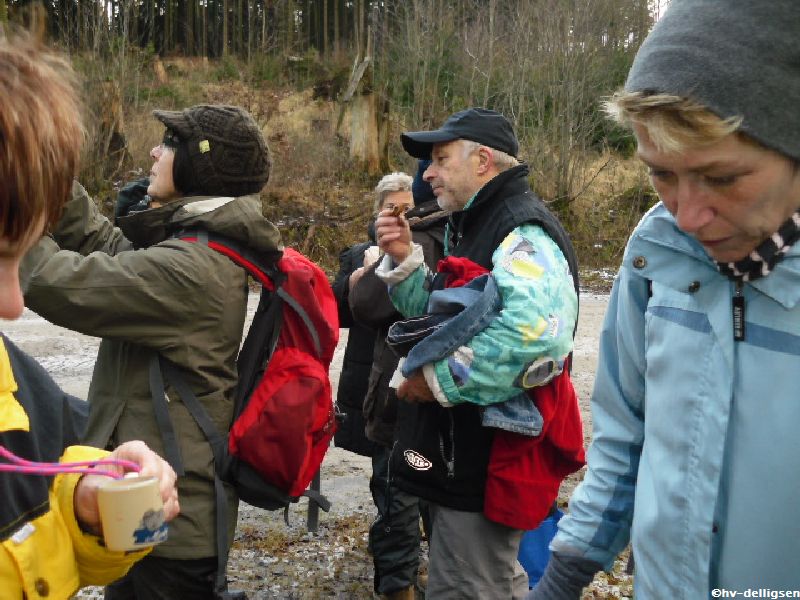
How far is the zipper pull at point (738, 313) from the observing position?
1.64m

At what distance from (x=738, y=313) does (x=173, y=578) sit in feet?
6.70

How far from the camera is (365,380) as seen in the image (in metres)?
4.42

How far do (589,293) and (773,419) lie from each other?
1175 centimetres

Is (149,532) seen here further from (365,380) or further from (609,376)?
(365,380)

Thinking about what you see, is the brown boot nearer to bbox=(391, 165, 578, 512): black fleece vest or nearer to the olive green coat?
bbox=(391, 165, 578, 512): black fleece vest

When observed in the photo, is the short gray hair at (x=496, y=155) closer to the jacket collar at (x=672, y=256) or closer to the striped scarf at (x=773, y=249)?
the jacket collar at (x=672, y=256)

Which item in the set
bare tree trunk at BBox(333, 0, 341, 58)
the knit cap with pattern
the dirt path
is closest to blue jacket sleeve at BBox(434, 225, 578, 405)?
the knit cap with pattern

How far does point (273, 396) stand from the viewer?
2.85 m

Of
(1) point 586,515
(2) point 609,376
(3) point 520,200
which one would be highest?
(3) point 520,200

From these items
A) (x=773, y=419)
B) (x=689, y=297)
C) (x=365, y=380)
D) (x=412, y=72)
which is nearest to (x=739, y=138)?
(x=689, y=297)

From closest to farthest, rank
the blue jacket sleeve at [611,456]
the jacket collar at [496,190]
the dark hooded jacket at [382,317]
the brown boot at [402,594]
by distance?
the blue jacket sleeve at [611,456]
the jacket collar at [496,190]
the dark hooded jacket at [382,317]
the brown boot at [402,594]

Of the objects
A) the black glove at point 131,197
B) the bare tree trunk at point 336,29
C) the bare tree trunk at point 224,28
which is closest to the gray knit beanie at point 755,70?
the black glove at point 131,197

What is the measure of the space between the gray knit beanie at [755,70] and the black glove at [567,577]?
1.08 meters

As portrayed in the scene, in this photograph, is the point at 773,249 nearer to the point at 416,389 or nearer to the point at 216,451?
the point at 416,389
